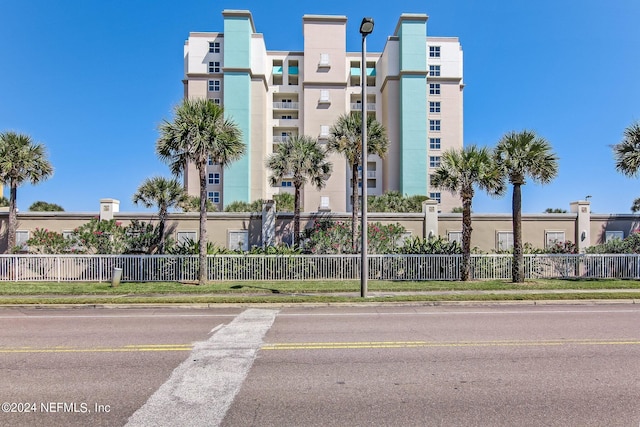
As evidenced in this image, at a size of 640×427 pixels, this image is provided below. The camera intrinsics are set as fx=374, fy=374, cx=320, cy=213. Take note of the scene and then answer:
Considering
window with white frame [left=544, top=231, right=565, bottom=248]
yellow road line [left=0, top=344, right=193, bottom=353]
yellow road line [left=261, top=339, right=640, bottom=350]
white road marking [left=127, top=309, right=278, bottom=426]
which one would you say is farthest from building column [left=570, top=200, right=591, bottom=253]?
yellow road line [left=0, top=344, right=193, bottom=353]

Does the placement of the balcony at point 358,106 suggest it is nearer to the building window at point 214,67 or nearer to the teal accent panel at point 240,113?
the teal accent panel at point 240,113

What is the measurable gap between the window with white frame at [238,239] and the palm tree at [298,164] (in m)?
2.81

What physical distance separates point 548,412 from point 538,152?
13.9 meters

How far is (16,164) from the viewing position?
18.5m

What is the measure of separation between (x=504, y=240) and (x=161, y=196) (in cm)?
1983

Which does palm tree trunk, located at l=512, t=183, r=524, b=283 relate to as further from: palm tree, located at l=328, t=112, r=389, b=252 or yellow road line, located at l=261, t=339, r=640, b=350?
yellow road line, located at l=261, t=339, r=640, b=350

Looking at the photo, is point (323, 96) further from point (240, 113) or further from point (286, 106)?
point (240, 113)

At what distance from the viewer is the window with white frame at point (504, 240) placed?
22000mm

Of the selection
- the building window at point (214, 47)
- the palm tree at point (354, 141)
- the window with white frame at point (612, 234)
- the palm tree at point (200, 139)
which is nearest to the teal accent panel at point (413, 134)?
the building window at point (214, 47)

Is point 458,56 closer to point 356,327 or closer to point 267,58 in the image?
point 267,58

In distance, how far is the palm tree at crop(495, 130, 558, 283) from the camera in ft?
51.2

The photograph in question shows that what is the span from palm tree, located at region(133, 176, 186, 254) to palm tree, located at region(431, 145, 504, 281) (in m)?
14.0

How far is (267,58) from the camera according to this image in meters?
50.7

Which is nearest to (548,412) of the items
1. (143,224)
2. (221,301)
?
(221,301)
